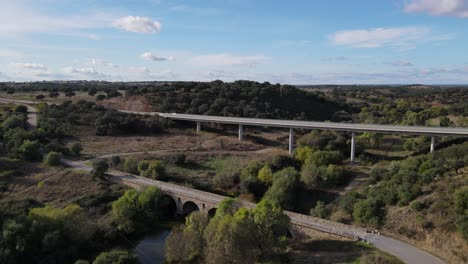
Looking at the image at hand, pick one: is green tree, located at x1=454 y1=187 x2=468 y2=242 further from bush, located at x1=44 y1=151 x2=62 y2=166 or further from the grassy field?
bush, located at x1=44 y1=151 x2=62 y2=166

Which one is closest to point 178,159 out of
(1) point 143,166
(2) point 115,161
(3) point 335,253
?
(1) point 143,166

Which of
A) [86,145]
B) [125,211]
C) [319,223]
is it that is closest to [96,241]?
[125,211]

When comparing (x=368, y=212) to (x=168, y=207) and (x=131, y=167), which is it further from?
(x=131, y=167)

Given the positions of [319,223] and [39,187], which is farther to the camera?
[39,187]

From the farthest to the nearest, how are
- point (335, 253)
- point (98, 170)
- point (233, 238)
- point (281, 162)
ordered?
point (281, 162) → point (98, 170) → point (335, 253) → point (233, 238)

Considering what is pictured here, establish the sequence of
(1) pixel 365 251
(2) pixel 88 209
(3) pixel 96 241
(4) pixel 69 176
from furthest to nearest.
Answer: (4) pixel 69 176, (2) pixel 88 209, (3) pixel 96 241, (1) pixel 365 251

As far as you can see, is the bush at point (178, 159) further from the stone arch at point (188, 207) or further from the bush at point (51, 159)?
the bush at point (51, 159)


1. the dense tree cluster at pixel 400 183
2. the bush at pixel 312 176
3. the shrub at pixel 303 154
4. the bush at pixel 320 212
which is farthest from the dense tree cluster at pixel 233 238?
the shrub at pixel 303 154

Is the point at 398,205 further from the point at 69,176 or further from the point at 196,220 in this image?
the point at 69,176
